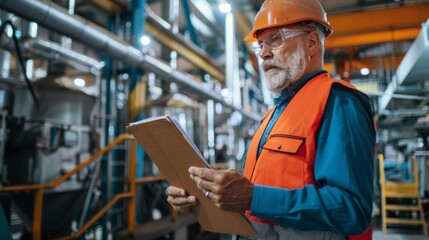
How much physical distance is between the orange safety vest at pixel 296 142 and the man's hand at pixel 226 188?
0.59 ft

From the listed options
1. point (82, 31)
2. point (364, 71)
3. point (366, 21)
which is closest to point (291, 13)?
point (82, 31)

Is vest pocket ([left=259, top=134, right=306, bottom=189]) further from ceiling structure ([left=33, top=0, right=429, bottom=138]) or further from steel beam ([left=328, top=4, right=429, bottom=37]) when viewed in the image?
steel beam ([left=328, top=4, right=429, bottom=37])

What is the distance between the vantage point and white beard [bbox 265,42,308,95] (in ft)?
4.70

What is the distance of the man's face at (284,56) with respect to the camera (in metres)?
1.43

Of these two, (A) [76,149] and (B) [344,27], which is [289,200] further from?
(B) [344,27]

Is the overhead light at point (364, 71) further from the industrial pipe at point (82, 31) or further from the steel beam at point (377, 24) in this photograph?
the industrial pipe at point (82, 31)

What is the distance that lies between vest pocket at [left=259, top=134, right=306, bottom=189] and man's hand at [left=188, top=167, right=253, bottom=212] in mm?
166

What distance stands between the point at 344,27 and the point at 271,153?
7.55m

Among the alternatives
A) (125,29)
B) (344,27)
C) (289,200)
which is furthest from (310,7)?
(344,27)

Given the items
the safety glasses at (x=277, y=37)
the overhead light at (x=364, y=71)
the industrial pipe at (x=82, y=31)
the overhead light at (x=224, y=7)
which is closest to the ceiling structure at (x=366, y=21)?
the overhead light at (x=224, y=7)

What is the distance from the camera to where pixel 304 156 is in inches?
47.1

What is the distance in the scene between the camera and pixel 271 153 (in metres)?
1.29

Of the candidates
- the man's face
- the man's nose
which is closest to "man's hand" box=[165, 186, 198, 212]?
the man's face

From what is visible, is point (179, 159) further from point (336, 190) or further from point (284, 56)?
point (284, 56)
